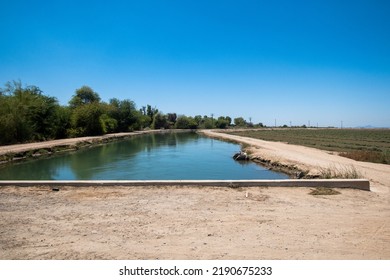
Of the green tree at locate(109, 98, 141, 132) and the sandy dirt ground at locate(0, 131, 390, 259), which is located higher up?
the green tree at locate(109, 98, 141, 132)

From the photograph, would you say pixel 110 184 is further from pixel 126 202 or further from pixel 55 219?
pixel 55 219

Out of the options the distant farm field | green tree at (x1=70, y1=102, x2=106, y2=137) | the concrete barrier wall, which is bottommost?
the distant farm field

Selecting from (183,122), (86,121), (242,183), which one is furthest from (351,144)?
(183,122)

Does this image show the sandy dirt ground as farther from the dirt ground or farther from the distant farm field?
the distant farm field

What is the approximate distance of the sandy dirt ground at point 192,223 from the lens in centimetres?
456

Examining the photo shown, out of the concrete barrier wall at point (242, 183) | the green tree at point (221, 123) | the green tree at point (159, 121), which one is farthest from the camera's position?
the green tree at point (221, 123)

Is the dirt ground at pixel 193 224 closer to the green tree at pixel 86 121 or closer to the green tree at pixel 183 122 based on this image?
the green tree at pixel 86 121

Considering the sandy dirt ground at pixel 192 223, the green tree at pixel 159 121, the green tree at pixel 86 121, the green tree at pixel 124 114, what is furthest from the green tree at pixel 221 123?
the sandy dirt ground at pixel 192 223

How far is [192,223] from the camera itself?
591cm

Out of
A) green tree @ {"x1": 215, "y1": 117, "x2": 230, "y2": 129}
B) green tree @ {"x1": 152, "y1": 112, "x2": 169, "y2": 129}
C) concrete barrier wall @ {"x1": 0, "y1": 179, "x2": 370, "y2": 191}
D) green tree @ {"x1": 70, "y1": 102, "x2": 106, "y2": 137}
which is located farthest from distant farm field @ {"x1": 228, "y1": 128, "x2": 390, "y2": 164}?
green tree @ {"x1": 215, "y1": 117, "x2": 230, "y2": 129}

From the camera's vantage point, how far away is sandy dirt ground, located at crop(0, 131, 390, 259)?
4.56 meters

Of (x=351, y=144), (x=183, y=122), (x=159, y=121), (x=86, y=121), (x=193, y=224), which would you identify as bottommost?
(x=351, y=144)

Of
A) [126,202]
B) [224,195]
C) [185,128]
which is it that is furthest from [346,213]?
[185,128]

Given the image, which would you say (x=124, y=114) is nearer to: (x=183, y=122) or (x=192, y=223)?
(x=183, y=122)
